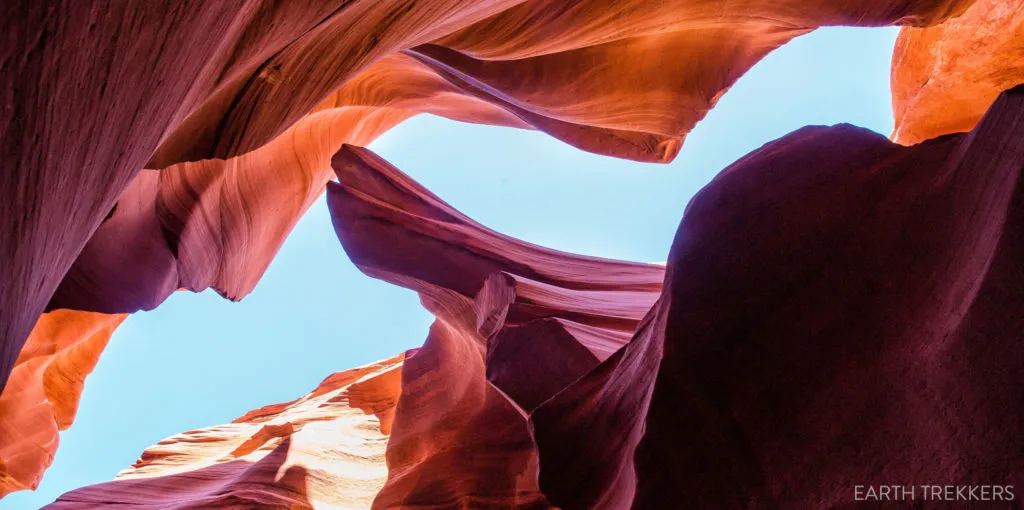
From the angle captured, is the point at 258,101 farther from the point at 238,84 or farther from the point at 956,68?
the point at 956,68

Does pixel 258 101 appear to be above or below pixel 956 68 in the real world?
below

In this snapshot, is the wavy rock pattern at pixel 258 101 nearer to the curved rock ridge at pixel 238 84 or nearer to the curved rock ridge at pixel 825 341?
the curved rock ridge at pixel 238 84

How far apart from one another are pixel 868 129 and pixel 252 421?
38.5ft

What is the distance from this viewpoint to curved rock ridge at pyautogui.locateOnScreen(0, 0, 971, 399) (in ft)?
4.64

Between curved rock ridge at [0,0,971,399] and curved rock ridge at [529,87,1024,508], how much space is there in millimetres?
2272

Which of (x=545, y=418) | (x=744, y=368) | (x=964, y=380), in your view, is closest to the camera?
(x=964, y=380)

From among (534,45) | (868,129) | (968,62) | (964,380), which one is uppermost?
(968,62)

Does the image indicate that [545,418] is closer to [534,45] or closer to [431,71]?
[534,45]

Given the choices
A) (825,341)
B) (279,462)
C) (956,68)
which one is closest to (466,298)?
(279,462)

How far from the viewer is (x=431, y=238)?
6906 mm

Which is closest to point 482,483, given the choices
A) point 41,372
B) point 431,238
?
point 431,238

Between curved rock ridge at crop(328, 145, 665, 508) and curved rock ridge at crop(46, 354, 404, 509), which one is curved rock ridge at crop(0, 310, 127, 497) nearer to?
curved rock ridge at crop(46, 354, 404, 509)

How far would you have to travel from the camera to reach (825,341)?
314 centimetres

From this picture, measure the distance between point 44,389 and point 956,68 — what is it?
13357mm
